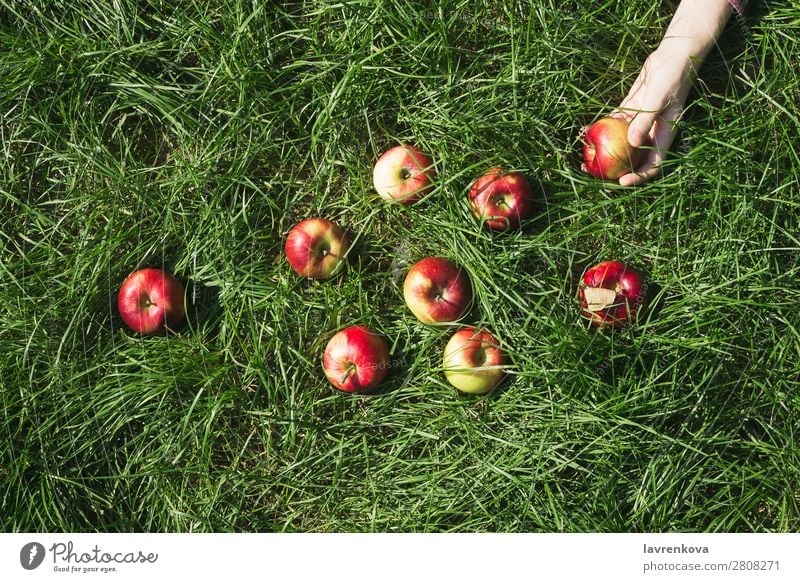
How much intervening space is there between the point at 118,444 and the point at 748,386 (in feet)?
8.60

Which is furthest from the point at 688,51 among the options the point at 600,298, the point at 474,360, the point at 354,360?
the point at 354,360

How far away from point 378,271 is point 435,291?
1.06 feet

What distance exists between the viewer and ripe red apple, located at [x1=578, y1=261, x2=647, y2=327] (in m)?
3.05

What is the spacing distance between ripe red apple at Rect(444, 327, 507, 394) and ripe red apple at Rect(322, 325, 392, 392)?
28cm

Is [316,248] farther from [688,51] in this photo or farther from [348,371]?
Result: [688,51]

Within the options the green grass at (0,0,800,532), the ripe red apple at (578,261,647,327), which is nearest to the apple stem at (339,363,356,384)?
the green grass at (0,0,800,532)

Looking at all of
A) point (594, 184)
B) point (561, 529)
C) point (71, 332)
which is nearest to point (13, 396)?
point (71, 332)

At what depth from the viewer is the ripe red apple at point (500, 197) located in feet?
10.2

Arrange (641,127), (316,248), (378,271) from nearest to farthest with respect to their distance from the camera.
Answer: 1. (641,127)
2. (316,248)
3. (378,271)

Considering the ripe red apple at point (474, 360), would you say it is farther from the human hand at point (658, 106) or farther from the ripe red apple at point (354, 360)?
the human hand at point (658, 106)

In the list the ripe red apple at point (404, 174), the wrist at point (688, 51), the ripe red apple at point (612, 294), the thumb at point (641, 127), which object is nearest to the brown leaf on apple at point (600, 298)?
the ripe red apple at point (612, 294)

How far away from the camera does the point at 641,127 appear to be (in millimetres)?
3049

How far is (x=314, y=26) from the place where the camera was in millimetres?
3305
